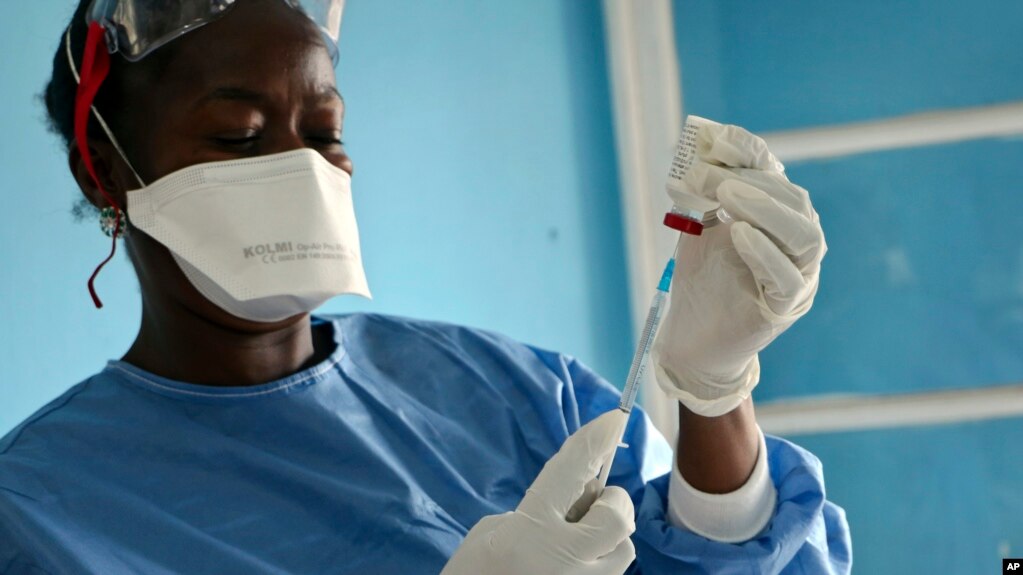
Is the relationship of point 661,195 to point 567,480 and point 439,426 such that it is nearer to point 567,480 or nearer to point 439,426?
point 439,426

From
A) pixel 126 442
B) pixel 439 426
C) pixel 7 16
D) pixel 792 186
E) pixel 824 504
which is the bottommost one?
pixel 824 504

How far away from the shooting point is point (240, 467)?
1187 mm

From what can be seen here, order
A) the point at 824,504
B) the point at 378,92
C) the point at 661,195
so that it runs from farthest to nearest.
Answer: the point at 661,195 → the point at 378,92 → the point at 824,504

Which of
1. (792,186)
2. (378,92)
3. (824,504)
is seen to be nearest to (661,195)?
(378,92)

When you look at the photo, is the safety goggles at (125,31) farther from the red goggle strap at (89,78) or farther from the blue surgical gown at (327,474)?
the blue surgical gown at (327,474)

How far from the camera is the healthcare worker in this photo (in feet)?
3.47

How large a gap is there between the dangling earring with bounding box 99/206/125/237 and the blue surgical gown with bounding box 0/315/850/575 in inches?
6.2

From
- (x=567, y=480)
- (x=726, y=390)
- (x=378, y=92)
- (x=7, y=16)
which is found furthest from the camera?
(x=378, y=92)

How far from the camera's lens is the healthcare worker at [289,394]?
106cm

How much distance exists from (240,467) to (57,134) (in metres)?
0.48

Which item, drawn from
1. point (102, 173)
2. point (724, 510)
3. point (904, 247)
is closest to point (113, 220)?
point (102, 173)

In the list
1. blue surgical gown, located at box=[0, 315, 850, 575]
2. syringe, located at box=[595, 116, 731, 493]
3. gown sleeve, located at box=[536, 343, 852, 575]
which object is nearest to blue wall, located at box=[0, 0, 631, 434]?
blue surgical gown, located at box=[0, 315, 850, 575]

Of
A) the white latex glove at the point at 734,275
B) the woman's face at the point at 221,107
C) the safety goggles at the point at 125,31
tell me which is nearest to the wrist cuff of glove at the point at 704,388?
the white latex glove at the point at 734,275

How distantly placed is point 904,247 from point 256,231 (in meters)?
1.46
